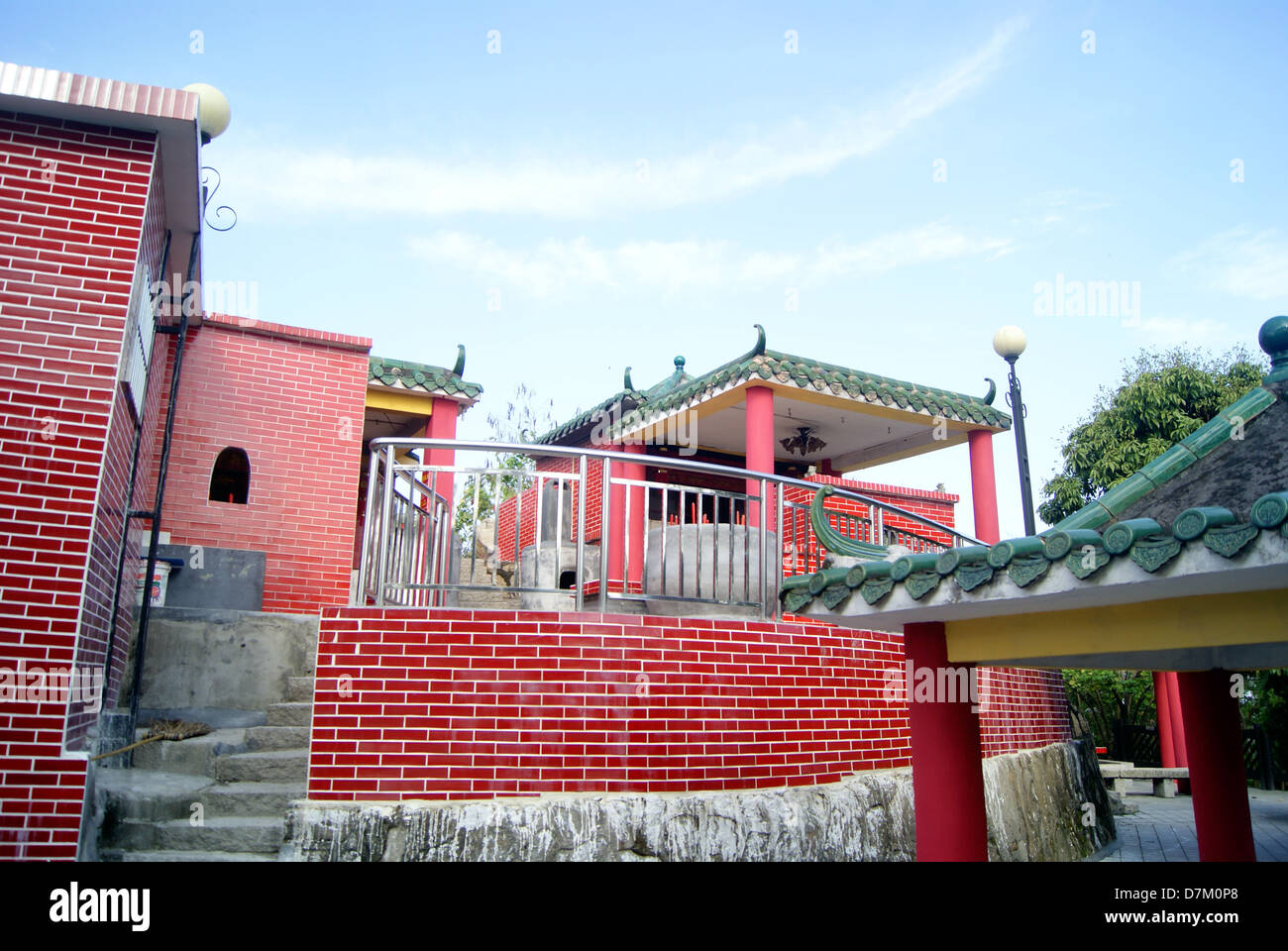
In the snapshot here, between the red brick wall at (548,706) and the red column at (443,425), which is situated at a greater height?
the red column at (443,425)

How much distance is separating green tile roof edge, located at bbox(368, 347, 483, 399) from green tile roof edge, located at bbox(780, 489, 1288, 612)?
6.65 m

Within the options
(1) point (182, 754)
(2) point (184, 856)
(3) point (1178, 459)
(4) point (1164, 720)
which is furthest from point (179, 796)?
(4) point (1164, 720)

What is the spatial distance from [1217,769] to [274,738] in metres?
5.09

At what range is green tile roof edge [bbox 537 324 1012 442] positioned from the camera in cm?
877

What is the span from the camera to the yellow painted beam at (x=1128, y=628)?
8.77ft

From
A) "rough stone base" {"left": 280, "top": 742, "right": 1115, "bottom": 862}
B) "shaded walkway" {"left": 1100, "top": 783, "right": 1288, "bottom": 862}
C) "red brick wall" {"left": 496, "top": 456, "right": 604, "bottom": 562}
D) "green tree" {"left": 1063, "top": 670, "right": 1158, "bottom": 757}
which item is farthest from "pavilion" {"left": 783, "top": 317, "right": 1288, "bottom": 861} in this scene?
"green tree" {"left": 1063, "top": 670, "right": 1158, "bottom": 757}

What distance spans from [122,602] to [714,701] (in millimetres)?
3774

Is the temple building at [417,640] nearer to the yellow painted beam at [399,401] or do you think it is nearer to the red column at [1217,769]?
the red column at [1217,769]

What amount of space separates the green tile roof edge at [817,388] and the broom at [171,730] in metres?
5.42

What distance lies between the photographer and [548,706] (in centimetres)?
488

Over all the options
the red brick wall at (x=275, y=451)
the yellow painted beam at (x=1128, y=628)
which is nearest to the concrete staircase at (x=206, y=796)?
the red brick wall at (x=275, y=451)

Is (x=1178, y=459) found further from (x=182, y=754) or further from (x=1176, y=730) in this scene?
(x=1176, y=730)
